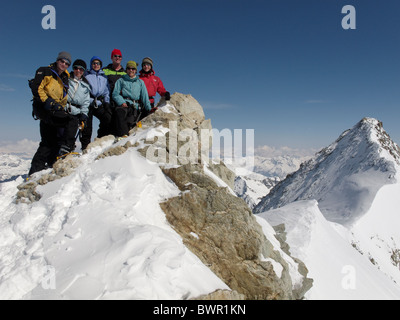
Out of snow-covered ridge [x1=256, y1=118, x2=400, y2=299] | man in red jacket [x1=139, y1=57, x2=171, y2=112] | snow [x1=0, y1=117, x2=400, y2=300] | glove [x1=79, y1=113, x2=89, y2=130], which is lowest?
snow-covered ridge [x1=256, y1=118, x2=400, y2=299]

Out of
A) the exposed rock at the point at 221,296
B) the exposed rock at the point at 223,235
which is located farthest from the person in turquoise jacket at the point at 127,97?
the exposed rock at the point at 221,296

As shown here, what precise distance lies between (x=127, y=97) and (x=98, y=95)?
1.32 meters

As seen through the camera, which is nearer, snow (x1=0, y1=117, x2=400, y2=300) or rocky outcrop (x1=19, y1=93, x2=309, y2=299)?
snow (x1=0, y1=117, x2=400, y2=300)

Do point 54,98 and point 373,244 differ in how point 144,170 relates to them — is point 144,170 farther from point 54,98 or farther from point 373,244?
point 373,244

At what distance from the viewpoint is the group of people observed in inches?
369

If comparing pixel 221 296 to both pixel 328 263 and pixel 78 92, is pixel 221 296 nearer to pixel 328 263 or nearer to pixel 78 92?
pixel 78 92

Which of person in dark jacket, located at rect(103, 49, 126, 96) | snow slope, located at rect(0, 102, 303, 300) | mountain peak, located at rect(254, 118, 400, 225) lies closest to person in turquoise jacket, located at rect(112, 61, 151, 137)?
person in dark jacket, located at rect(103, 49, 126, 96)

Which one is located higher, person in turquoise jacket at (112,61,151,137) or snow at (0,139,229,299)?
person in turquoise jacket at (112,61,151,137)

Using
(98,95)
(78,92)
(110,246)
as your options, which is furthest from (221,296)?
(98,95)

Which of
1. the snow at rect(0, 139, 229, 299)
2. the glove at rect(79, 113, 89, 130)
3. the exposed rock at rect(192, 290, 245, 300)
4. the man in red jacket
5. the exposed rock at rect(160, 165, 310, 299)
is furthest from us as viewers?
Result: the man in red jacket

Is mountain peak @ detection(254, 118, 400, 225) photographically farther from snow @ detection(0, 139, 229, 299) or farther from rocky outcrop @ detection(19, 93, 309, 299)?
snow @ detection(0, 139, 229, 299)

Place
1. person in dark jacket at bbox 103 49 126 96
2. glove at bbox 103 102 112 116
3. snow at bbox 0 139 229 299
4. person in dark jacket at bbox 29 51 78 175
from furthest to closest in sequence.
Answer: person in dark jacket at bbox 103 49 126 96, glove at bbox 103 102 112 116, person in dark jacket at bbox 29 51 78 175, snow at bbox 0 139 229 299
